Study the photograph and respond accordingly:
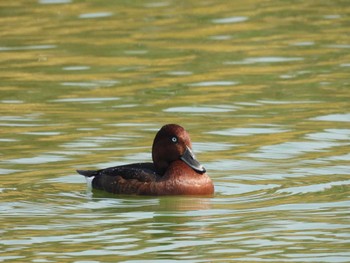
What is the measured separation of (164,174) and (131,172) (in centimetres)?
31

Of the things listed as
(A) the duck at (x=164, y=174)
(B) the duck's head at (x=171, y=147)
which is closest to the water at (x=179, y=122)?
(A) the duck at (x=164, y=174)

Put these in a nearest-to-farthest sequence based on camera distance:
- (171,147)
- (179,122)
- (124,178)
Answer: (124,178)
(171,147)
(179,122)

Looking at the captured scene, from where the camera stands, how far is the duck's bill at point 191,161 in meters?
13.6

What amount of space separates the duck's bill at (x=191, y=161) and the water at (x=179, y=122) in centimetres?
30

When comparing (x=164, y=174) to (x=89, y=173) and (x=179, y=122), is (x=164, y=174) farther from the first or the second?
(x=179, y=122)

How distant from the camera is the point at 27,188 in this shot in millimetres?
13742

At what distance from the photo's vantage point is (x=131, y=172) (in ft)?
45.4

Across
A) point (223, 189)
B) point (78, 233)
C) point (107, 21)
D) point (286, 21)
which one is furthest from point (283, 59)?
point (78, 233)

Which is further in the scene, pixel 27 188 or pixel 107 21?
pixel 107 21

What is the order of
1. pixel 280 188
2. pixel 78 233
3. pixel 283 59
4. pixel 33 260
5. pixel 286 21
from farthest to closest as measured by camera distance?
A: 1. pixel 286 21
2. pixel 283 59
3. pixel 280 188
4. pixel 78 233
5. pixel 33 260

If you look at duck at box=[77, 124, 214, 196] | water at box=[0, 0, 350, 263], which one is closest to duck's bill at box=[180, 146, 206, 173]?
duck at box=[77, 124, 214, 196]

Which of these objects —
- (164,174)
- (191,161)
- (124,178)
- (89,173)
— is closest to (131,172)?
(124,178)

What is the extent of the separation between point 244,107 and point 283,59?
324cm

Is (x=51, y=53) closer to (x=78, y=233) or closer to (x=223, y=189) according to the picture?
→ (x=223, y=189)
